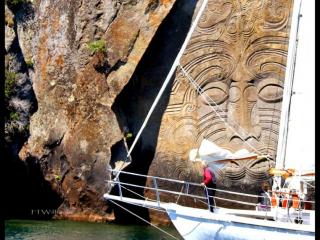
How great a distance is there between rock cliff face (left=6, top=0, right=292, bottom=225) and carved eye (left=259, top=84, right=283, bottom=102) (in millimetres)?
29

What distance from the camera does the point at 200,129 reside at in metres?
24.6

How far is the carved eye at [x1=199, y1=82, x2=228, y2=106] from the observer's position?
80.3 feet

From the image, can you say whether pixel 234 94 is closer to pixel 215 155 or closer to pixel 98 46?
pixel 98 46

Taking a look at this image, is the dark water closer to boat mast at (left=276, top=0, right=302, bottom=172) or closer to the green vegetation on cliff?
boat mast at (left=276, top=0, right=302, bottom=172)

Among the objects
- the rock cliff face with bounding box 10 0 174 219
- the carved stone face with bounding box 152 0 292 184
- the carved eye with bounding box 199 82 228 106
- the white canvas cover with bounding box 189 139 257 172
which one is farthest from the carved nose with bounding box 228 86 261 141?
the white canvas cover with bounding box 189 139 257 172

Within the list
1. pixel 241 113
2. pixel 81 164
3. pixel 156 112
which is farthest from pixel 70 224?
pixel 241 113

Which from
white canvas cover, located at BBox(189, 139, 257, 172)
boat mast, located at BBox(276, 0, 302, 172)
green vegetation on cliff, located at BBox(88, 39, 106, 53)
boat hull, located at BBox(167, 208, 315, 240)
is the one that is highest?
green vegetation on cliff, located at BBox(88, 39, 106, 53)

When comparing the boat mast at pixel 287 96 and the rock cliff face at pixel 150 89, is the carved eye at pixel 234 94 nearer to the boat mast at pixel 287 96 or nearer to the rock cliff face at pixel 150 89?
the rock cliff face at pixel 150 89

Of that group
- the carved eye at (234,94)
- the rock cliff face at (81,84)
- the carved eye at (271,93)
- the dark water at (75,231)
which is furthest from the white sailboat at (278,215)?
the rock cliff face at (81,84)

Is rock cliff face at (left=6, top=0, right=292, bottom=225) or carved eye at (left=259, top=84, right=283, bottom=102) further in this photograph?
rock cliff face at (left=6, top=0, right=292, bottom=225)

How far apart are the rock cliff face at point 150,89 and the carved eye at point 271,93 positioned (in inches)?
1.1

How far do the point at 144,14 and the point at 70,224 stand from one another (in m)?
6.51

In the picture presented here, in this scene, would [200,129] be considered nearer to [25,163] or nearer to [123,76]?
Answer: [123,76]

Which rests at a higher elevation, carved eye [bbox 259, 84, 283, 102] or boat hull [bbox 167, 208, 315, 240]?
carved eye [bbox 259, 84, 283, 102]
